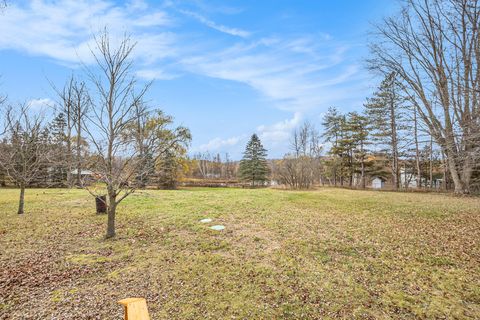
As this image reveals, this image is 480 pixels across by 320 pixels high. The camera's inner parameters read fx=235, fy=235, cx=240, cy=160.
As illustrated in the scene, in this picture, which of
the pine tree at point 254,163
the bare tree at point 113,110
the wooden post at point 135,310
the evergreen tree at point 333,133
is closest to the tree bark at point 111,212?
the bare tree at point 113,110

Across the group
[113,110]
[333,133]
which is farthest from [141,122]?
[333,133]

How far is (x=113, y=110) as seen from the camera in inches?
223

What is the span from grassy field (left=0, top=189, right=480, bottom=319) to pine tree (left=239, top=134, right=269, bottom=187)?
2501 cm

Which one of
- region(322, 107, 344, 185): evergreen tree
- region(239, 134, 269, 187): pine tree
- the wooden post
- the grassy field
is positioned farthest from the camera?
region(239, 134, 269, 187): pine tree

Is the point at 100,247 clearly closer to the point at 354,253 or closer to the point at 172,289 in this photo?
the point at 172,289

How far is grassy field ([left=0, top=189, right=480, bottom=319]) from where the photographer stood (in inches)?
112

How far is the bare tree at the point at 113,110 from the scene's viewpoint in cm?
544

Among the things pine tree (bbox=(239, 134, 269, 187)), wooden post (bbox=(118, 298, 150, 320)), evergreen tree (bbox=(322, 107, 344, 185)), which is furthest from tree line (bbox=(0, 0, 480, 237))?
pine tree (bbox=(239, 134, 269, 187))

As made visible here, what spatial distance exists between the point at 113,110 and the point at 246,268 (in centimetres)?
468

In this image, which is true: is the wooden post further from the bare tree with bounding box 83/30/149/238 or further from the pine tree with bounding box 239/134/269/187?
→ the pine tree with bounding box 239/134/269/187

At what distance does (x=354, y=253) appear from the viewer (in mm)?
4473

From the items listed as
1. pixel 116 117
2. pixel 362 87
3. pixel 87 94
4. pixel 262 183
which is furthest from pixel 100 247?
pixel 262 183

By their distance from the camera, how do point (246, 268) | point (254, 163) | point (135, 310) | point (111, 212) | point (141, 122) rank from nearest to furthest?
point (135, 310), point (246, 268), point (111, 212), point (141, 122), point (254, 163)

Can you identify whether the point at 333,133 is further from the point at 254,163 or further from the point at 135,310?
the point at 135,310
